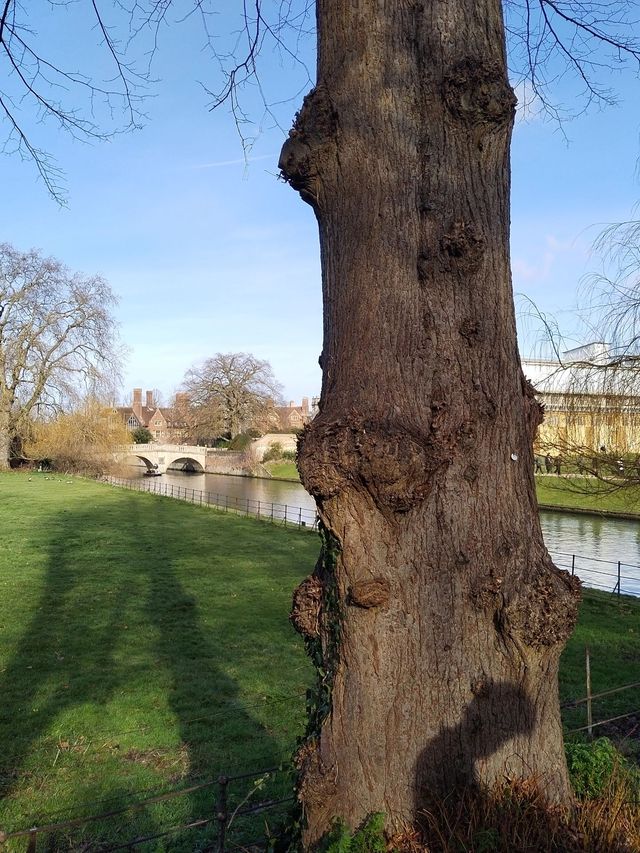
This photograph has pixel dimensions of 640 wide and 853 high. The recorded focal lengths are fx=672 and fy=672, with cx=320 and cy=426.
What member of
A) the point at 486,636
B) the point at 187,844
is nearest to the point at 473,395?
the point at 486,636

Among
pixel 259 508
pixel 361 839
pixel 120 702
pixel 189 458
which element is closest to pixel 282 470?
pixel 189 458

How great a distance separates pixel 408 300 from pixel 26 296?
41.3 meters

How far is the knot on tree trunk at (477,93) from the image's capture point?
106 inches

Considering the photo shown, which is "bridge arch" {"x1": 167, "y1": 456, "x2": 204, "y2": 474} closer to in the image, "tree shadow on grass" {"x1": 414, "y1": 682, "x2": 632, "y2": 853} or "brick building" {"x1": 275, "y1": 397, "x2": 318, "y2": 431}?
"brick building" {"x1": 275, "y1": 397, "x2": 318, "y2": 431}

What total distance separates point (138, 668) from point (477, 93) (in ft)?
28.8

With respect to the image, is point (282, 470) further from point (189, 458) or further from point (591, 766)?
point (591, 766)

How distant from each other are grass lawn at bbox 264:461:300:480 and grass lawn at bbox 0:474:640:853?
107ft

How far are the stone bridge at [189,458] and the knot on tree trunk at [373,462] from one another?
5373 cm

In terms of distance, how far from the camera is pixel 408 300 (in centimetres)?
270

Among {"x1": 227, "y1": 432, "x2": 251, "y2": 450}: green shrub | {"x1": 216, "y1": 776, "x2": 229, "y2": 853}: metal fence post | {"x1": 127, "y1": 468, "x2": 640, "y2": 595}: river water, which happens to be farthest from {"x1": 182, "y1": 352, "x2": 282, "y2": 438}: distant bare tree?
{"x1": 216, "y1": 776, "x2": 229, "y2": 853}: metal fence post

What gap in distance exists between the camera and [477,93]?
107 inches

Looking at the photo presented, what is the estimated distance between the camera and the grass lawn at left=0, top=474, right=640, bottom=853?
595 cm

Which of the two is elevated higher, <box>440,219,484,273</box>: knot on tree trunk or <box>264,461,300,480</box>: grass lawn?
<box>440,219,484,273</box>: knot on tree trunk

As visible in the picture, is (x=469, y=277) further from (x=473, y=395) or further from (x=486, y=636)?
(x=486, y=636)
